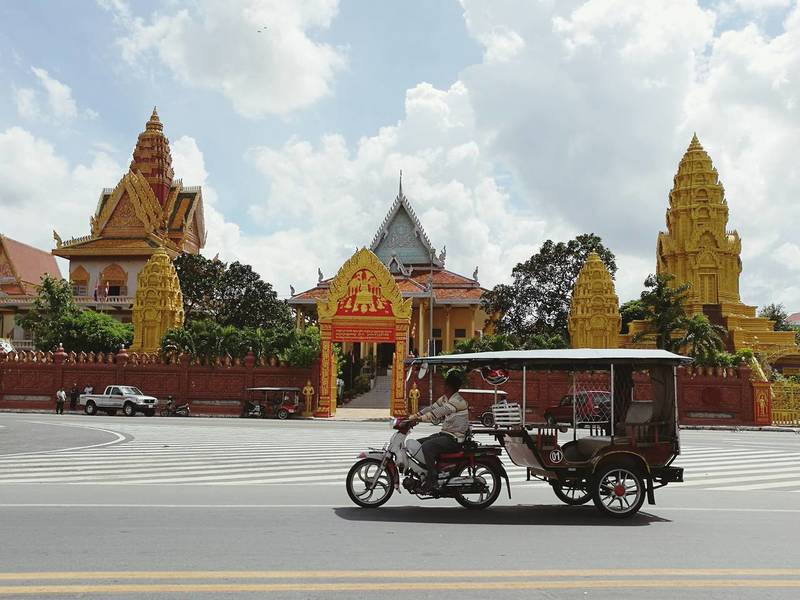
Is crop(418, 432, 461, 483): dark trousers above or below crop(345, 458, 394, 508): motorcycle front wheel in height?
above

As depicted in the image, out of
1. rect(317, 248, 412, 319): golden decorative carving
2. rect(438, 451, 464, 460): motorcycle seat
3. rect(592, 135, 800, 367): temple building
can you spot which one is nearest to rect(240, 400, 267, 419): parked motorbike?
rect(317, 248, 412, 319): golden decorative carving

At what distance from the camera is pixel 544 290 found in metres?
44.3

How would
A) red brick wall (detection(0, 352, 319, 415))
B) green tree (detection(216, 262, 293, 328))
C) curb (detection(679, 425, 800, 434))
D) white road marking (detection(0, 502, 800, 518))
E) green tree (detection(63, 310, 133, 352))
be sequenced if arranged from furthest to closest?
green tree (detection(216, 262, 293, 328)) → green tree (detection(63, 310, 133, 352)) → red brick wall (detection(0, 352, 319, 415)) → curb (detection(679, 425, 800, 434)) → white road marking (detection(0, 502, 800, 518))

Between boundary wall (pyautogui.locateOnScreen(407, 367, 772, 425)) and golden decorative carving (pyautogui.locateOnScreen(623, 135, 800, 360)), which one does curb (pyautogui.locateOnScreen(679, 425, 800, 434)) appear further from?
golden decorative carving (pyautogui.locateOnScreen(623, 135, 800, 360))

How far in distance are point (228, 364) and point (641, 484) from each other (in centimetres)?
2838

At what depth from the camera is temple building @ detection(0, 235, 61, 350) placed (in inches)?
2352

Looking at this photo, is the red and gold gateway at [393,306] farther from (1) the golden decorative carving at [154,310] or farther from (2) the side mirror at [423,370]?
(2) the side mirror at [423,370]

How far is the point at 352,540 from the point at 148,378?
3025 cm

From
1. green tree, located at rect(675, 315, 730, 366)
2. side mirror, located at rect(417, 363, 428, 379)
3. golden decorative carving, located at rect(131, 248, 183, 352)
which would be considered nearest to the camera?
side mirror, located at rect(417, 363, 428, 379)

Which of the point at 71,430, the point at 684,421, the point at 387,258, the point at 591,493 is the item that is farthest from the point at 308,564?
the point at 387,258

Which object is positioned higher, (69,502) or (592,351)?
(592,351)

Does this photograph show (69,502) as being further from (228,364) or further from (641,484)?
(228,364)

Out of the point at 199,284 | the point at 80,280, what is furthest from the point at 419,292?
the point at 80,280

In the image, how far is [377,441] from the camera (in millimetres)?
17953
